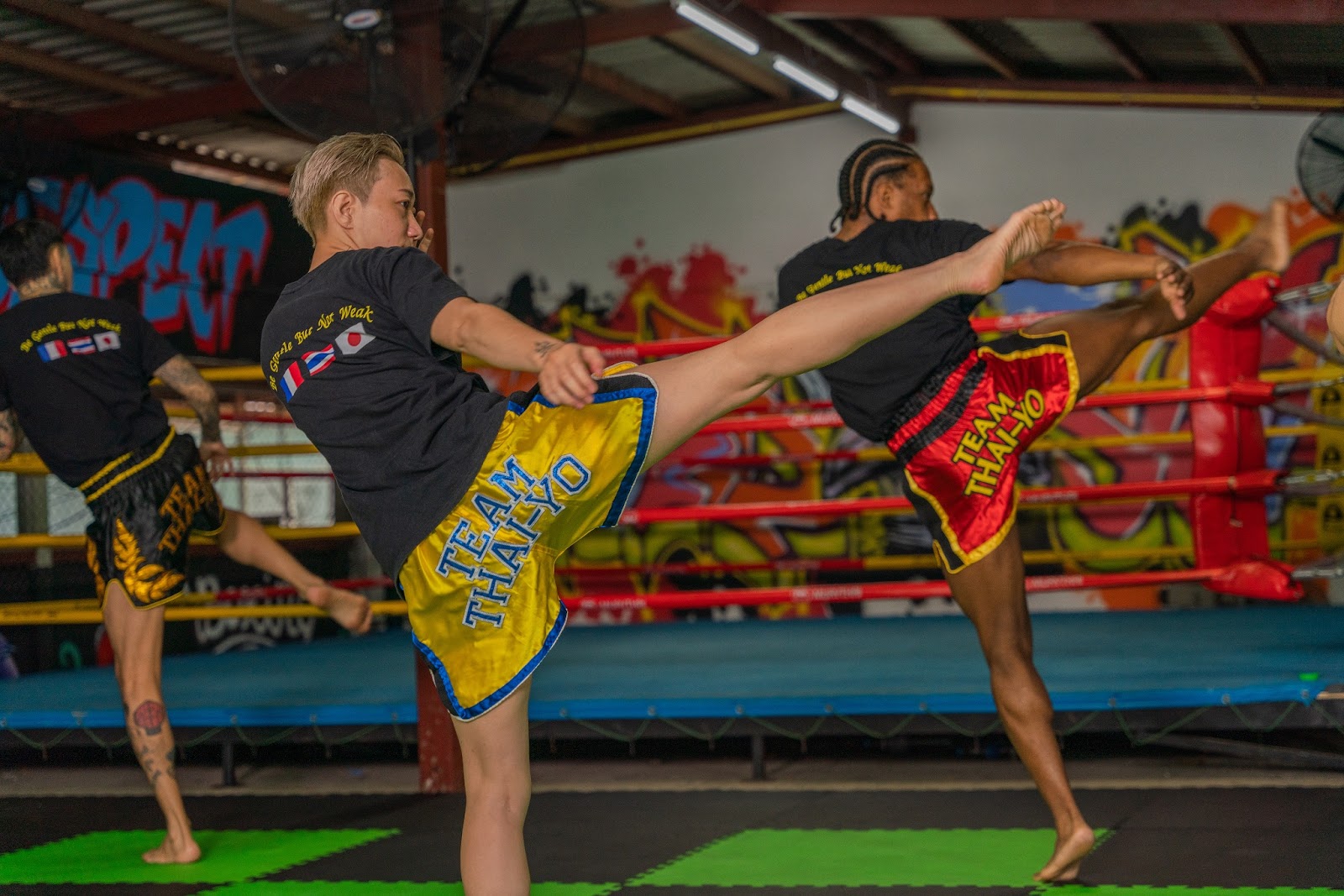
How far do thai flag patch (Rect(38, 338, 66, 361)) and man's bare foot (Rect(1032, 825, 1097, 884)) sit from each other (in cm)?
289

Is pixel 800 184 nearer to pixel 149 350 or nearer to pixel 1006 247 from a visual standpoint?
pixel 149 350

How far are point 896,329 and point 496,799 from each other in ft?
4.92

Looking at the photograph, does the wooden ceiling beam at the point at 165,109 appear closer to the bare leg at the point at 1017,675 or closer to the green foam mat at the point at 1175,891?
the bare leg at the point at 1017,675

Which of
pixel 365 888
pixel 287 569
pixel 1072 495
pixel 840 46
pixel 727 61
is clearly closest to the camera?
pixel 365 888

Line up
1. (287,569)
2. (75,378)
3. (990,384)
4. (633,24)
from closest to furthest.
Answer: (990,384)
(75,378)
(287,569)
(633,24)

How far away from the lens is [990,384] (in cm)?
318

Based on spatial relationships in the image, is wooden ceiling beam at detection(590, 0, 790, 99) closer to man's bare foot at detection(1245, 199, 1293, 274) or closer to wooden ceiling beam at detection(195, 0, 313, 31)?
wooden ceiling beam at detection(195, 0, 313, 31)

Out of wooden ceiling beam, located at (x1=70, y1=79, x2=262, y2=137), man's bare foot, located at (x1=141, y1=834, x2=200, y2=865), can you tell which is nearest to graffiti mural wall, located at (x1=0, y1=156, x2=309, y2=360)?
wooden ceiling beam, located at (x1=70, y1=79, x2=262, y2=137)

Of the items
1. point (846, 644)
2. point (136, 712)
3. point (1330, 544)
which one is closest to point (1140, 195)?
point (1330, 544)

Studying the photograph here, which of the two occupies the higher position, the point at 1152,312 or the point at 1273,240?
the point at 1273,240

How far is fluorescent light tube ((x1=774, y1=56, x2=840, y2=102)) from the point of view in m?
8.23

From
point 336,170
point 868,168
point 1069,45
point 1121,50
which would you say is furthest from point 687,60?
point 336,170

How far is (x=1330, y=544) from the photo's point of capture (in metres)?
8.40

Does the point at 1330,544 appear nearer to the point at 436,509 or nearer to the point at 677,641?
Answer: the point at 677,641
